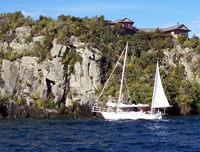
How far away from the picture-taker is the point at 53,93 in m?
68.2

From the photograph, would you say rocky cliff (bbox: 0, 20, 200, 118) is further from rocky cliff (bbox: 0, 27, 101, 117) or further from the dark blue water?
the dark blue water

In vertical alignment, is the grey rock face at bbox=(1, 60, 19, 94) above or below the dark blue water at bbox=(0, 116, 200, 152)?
above

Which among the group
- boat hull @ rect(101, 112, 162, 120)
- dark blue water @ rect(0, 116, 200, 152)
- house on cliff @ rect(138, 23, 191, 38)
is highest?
house on cliff @ rect(138, 23, 191, 38)

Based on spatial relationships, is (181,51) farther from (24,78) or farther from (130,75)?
(24,78)

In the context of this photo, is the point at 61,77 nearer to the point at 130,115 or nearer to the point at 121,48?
the point at 130,115

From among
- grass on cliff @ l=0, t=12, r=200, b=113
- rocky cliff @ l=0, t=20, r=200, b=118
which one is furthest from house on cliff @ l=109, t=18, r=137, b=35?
rocky cliff @ l=0, t=20, r=200, b=118

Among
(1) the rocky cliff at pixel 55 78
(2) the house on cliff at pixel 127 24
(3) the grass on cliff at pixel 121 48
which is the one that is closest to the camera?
(1) the rocky cliff at pixel 55 78

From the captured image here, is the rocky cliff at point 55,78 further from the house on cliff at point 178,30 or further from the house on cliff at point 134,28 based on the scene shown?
the house on cliff at point 178,30

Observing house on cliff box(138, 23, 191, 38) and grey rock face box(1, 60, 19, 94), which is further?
house on cliff box(138, 23, 191, 38)

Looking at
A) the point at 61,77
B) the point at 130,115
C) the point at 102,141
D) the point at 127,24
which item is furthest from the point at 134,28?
the point at 102,141

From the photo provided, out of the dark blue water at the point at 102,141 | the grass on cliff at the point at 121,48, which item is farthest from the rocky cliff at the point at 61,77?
the dark blue water at the point at 102,141

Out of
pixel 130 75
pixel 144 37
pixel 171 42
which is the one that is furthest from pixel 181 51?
pixel 130 75

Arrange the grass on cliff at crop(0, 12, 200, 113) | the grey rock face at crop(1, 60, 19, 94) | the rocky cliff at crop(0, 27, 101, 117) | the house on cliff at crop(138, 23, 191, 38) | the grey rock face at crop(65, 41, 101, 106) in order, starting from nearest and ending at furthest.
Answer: the rocky cliff at crop(0, 27, 101, 117) → the grey rock face at crop(65, 41, 101, 106) → the grass on cliff at crop(0, 12, 200, 113) → the grey rock face at crop(1, 60, 19, 94) → the house on cliff at crop(138, 23, 191, 38)

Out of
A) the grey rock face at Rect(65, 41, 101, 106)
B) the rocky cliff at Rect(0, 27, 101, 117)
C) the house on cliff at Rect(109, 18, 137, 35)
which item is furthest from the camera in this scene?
the house on cliff at Rect(109, 18, 137, 35)
